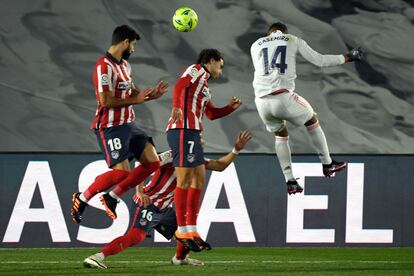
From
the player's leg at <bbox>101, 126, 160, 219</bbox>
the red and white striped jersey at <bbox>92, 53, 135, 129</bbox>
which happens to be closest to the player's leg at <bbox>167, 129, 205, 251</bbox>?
the player's leg at <bbox>101, 126, 160, 219</bbox>

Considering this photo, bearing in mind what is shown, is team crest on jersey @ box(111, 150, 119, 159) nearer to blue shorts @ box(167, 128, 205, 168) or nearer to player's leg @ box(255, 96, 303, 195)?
blue shorts @ box(167, 128, 205, 168)

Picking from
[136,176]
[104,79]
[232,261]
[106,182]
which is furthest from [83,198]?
[232,261]

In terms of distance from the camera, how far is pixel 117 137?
10.7 meters

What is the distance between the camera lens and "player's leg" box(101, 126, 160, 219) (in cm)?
1067

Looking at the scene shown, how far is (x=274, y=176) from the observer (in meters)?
14.9

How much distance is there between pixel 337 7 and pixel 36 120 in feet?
13.7

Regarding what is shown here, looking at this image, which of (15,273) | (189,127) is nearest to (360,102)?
(189,127)

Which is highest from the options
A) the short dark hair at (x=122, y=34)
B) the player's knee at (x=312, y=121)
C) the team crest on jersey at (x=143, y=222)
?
the short dark hair at (x=122, y=34)

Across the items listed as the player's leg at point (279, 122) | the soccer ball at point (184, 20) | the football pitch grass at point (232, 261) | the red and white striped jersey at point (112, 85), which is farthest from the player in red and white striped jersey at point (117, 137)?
the soccer ball at point (184, 20)

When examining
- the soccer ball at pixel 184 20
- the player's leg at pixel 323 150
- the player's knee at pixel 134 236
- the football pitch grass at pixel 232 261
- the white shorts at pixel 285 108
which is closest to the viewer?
the football pitch grass at pixel 232 261

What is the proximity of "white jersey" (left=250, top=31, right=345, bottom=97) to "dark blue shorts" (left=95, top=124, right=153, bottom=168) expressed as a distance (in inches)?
47.9

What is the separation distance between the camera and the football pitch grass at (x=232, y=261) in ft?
33.0

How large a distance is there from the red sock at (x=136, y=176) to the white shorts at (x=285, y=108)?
1.16 meters

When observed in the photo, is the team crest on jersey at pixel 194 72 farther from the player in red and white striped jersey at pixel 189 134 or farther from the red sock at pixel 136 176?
the red sock at pixel 136 176
